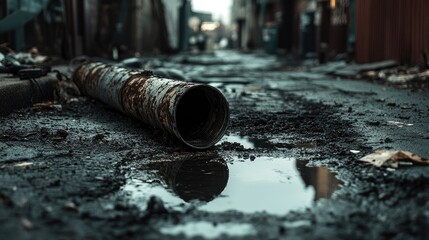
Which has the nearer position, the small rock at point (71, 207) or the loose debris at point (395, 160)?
the small rock at point (71, 207)

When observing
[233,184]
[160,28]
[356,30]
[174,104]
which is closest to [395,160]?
[233,184]

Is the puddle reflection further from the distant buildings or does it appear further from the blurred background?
the distant buildings

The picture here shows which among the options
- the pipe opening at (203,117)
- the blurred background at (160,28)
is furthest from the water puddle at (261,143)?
the blurred background at (160,28)

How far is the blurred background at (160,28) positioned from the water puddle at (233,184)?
563 cm

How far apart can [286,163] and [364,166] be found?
0.46 meters

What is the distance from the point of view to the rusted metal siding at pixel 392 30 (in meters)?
8.73

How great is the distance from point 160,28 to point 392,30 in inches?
491

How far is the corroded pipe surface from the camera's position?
3.33 meters

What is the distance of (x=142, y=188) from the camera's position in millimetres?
2498

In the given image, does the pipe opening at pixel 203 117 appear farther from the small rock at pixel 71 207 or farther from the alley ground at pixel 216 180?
the small rock at pixel 71 207

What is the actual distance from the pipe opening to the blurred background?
4.70 m

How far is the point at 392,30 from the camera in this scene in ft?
32.9

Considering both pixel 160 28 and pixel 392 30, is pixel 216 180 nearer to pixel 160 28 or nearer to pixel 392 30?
pixel 392 30

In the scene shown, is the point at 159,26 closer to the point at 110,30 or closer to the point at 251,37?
the point at 110,30
